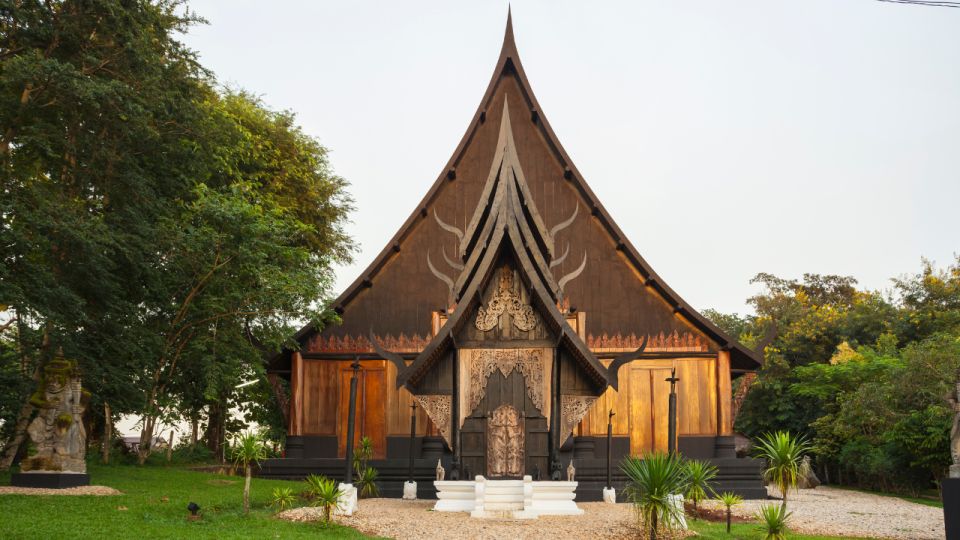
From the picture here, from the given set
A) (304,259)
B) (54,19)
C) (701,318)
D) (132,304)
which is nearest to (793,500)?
(701,318)

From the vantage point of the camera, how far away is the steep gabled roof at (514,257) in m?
12.3

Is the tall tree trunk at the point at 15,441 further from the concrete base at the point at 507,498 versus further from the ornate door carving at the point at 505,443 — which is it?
the ornate door carving at the point at 505,443

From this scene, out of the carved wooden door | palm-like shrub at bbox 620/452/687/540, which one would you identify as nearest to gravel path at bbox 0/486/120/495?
the carved wooden door

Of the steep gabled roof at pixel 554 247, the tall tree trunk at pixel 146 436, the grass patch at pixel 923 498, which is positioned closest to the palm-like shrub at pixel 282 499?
the steep gabled roof at pixel 554 247

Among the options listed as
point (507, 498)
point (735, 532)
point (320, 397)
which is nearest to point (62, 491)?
point (507, 498)

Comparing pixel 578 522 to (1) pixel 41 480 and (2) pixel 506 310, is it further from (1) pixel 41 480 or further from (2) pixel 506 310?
(1) pixel 41 480

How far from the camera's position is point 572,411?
12.6m

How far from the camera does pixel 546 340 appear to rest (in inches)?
498

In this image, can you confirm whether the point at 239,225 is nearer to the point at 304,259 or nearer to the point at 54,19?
the point at 304,259

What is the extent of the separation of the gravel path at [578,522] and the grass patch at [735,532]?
2.22ft

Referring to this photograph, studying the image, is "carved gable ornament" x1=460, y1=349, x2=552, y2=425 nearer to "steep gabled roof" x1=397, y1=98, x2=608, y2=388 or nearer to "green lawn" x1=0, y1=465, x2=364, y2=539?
"steep gabled roof" x1=397, y1=98, x2=608, y2=388

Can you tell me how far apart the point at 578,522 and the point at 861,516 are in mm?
5959

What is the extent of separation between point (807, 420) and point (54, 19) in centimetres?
2671

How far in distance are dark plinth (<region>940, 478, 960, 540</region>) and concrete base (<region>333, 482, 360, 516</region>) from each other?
761 centimetres
